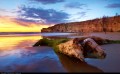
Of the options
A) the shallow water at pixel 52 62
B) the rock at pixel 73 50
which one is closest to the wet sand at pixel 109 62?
the shallow water at pixel 52 62

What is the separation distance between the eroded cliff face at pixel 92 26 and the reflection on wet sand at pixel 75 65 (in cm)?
47

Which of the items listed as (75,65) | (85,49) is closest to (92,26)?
(85,49)

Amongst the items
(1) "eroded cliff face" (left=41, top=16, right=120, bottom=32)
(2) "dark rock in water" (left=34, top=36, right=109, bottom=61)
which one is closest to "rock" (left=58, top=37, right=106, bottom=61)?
(2) "dark rock in water" (left=34, top=36, right=109, bottom=61)

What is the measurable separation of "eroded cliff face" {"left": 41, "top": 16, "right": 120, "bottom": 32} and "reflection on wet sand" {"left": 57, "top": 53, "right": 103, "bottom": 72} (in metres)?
0.47

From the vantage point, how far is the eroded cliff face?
9.78 ft

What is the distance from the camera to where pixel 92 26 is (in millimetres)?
3193

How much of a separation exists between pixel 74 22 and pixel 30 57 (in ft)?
2.78

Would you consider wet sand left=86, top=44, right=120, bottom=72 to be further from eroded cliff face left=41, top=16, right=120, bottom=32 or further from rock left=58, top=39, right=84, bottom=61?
eroded cliff face left=41, top=16, right=120, bottom=32

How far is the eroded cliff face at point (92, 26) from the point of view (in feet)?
9.78

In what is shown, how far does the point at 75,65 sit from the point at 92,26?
0.84 meters

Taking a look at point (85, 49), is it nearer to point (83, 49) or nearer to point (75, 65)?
point (83, 49)

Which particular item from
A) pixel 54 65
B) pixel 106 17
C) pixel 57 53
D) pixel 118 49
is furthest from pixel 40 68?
pixel 118 49

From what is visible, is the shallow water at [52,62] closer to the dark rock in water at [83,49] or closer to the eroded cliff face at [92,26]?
the dark rock in water at [83,49]

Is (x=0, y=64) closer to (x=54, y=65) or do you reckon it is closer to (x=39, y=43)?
(x=54, y=65)
